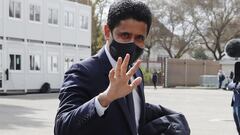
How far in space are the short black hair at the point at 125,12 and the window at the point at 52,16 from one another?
3739cm

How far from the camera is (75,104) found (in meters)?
2.59

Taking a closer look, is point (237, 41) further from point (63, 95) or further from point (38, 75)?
point (38, 75)

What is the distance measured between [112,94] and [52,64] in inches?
1471

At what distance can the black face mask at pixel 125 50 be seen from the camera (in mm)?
2627

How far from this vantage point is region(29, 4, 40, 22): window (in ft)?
124

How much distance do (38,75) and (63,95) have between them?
3537 cm

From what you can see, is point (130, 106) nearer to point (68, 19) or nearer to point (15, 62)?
point (15, 62)

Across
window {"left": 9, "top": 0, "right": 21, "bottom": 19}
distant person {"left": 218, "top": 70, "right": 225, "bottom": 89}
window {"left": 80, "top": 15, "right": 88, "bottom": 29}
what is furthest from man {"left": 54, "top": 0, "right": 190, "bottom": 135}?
distant person {"left": 218, "top": 70, "right": 225, "bottom": 89}

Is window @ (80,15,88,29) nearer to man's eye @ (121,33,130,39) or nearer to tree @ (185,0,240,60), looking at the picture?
tree @ (185,0,240,60)

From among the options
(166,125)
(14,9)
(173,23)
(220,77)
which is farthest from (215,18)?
(166,125)

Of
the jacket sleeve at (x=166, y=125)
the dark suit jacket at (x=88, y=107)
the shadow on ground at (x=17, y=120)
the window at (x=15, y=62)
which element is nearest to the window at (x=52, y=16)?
the window at (x=15, y=62)

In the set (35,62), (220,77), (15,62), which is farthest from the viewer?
(220,77)

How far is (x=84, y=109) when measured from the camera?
249 cm

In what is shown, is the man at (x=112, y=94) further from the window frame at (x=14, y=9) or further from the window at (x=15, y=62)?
the window frame at (x=14, y=9)
